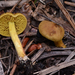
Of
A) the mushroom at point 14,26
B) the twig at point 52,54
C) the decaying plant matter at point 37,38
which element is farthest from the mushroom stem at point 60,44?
the mushroom at point 14,26

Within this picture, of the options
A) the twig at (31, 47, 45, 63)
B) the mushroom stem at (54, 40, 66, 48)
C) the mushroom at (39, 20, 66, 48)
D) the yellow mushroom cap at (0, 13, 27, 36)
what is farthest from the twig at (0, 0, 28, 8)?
the mushroom stem at (54, 40, 66, 48)

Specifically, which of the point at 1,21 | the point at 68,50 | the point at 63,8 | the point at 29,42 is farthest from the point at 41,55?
the point at 63,8

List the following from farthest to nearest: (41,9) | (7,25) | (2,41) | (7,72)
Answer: (41,9)
(2,41)
(7,25)
(7,72)

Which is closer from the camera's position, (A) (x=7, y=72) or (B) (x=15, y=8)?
(A) (x=7, y=72)

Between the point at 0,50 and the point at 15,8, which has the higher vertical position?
the point at 15,8

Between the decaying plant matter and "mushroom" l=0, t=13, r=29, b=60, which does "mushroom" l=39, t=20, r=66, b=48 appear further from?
"mushroom" l=0, t=13, r=29, b=60

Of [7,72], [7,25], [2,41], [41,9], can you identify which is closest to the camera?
[7,72]

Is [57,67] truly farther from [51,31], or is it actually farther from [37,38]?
[37,38]

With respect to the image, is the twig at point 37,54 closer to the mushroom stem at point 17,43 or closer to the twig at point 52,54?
the twig at point 52,54

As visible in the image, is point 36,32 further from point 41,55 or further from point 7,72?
point 7,72
